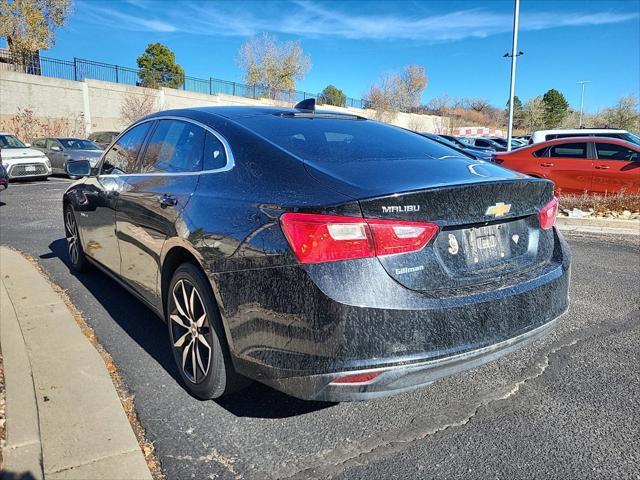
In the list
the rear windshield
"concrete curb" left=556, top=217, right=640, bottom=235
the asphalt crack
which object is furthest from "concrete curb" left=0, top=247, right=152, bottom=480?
"concrete curb" left=556, top=217, right=640, bottom=235

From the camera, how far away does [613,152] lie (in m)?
10.5

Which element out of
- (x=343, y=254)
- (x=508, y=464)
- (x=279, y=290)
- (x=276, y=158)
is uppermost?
(x=276, y=158)

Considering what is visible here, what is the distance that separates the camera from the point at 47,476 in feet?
7.00

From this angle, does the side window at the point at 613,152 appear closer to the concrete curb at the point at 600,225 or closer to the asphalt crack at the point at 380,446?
the concrete curb at the point at 600,225

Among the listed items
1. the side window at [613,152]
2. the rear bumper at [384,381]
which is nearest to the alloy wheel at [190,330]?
the rear bumper at [384,381]

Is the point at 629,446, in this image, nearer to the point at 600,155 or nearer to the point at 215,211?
the point at 215,211

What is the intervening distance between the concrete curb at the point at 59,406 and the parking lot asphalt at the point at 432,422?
163mm

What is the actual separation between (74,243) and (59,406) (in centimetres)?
284

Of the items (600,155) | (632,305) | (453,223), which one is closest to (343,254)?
(453,223)

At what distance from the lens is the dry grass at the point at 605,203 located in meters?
9.36

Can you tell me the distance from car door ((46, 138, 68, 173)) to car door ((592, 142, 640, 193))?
1622 centimetres

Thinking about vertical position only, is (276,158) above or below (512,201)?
above

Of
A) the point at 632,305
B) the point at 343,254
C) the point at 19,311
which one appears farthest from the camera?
the point at 632,305

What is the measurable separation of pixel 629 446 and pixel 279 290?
1851 mm
